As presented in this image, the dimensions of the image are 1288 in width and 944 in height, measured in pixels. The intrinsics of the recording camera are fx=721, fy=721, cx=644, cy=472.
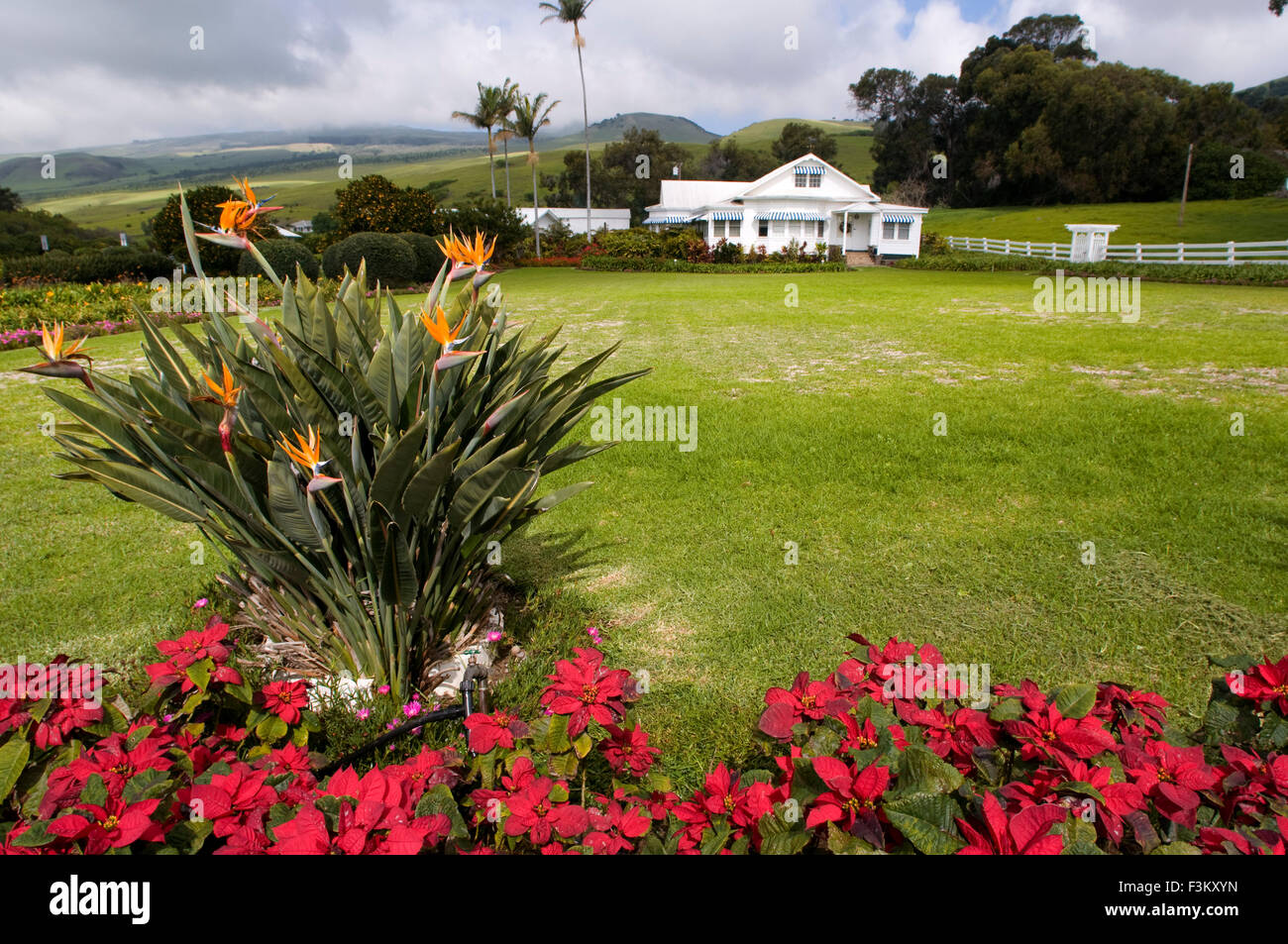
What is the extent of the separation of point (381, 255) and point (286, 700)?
75.4ft

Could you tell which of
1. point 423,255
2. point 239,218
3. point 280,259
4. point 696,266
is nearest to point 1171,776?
point 239,218

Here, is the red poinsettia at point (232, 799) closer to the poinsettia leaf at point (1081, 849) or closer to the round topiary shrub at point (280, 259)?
the poinsettia leaf at point (1081, 849)

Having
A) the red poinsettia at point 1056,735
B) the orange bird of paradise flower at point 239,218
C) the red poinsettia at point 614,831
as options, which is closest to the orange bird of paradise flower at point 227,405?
the orange bird of paradise flower at point 239,218

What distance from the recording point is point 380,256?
74.0 feet

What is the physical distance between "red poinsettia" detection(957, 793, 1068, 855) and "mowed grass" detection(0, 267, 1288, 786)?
5.30 feet

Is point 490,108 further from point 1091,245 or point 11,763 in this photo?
point 11,763

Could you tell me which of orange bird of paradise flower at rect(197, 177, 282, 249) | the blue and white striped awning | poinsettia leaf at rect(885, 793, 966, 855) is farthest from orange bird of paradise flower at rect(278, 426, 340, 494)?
the blue and white striped awning

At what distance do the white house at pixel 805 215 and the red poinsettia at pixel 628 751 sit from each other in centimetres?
3736

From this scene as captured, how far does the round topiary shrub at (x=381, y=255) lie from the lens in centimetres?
2245

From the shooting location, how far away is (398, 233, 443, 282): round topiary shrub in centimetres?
2416
